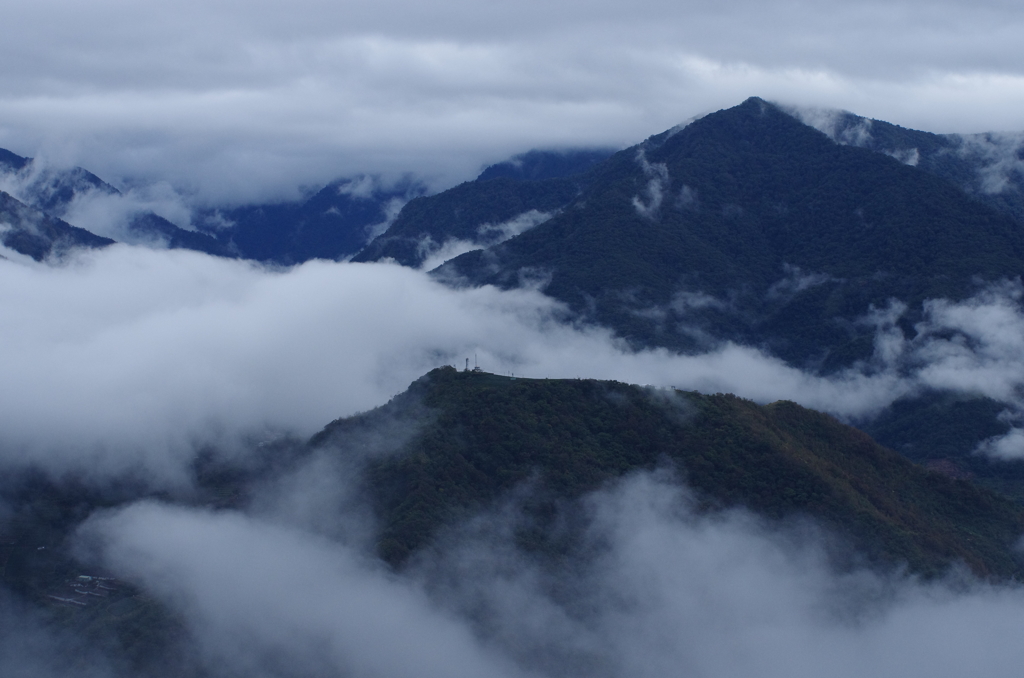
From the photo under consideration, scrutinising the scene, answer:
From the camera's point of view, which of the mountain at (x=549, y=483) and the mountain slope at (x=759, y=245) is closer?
the mountain at (x=549, y=483)

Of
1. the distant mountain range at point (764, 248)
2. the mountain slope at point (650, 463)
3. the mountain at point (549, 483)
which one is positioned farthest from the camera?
the distant mountain range at point (764, 248)

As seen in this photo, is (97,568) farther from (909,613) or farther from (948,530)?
(948,530)

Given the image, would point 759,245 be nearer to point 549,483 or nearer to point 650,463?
point 650,463

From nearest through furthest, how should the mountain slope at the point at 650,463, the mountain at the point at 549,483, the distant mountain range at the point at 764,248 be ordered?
the mountain at the point at 549,483, the mountain slope at the point at 650,463, the distant mountain range at the point at 764,248

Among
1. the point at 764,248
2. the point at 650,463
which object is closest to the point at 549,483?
the point at 650,463

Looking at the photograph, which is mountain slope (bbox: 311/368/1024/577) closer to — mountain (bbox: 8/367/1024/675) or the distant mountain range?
mountain (bbox: 8/367/1024/675)

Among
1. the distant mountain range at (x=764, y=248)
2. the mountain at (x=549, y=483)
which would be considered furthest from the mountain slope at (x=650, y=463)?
the distant mountain range at (x=764, y=248)

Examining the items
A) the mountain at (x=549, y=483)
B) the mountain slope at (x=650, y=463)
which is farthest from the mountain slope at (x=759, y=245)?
the mountain at (x=549, y=483)

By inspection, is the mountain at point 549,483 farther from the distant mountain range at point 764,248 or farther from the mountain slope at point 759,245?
the mountain slope at point 759,245
